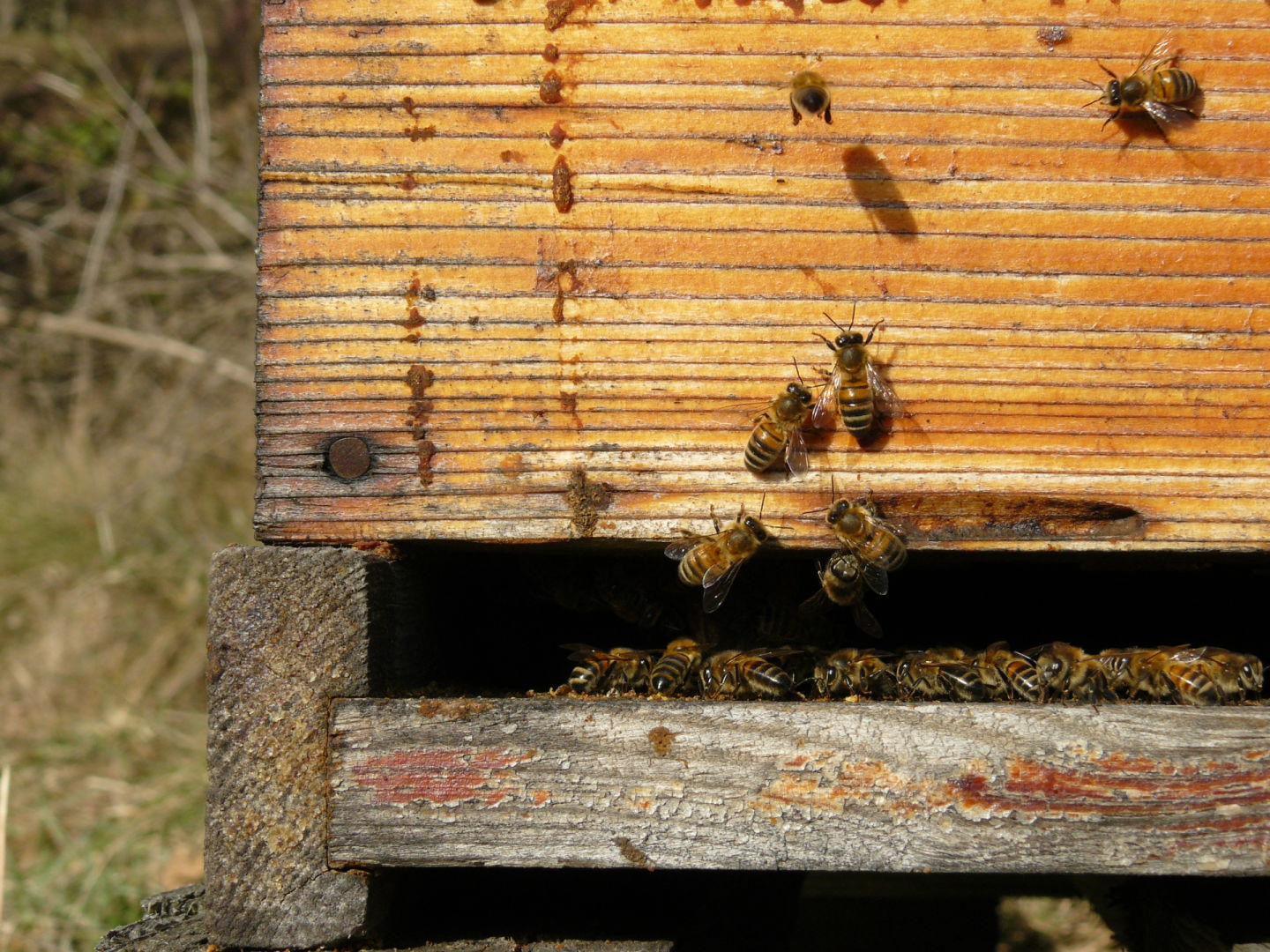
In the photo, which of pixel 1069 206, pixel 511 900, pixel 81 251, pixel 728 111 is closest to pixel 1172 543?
pixel 1069 206

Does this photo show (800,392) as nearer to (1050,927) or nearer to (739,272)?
(739,272)

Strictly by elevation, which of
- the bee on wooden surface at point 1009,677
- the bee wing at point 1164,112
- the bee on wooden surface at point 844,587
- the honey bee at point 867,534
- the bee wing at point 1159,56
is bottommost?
the bee on wooden surface at point 1009,677

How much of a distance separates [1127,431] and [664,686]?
953 millimetres

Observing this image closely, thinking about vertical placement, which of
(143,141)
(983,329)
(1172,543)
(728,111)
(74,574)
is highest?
(143,141)

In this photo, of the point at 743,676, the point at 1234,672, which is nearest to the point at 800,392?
the point at 743,676

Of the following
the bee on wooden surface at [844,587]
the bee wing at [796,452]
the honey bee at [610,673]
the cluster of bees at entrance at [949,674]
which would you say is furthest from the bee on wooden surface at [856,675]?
the bee wing at [796,452]

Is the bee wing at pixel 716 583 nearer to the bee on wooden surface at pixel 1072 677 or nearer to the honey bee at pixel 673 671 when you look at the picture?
the honey bee at pixel 673 671

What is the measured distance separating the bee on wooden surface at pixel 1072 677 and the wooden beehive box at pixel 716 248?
395 millimetres

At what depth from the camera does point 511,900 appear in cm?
211

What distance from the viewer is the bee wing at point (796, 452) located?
5.86 feet

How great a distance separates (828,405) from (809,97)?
0.50m

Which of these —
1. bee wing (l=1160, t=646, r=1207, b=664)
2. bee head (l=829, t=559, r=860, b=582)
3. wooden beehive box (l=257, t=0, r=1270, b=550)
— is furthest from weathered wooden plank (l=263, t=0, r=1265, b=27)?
bee wing (l=1160, t=646, r=1207, b=664)

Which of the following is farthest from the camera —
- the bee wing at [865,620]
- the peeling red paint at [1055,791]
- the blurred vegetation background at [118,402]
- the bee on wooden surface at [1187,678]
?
the blurred vegetation background at [118,402]

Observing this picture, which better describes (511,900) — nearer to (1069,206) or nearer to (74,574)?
(1069,206)
